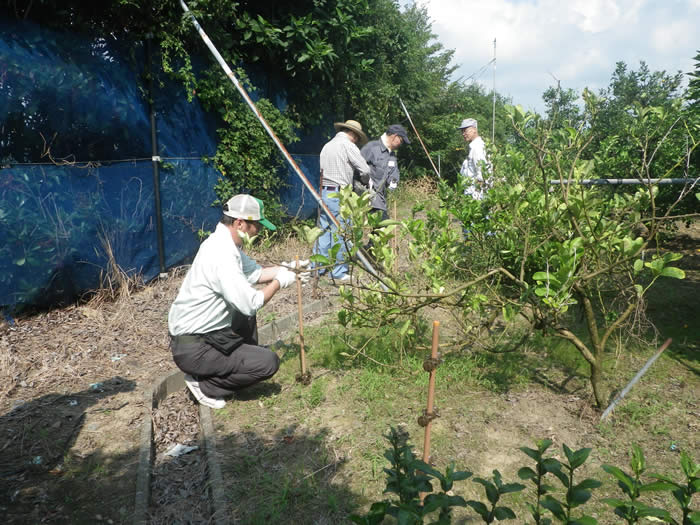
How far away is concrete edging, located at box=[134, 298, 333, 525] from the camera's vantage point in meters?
2.49

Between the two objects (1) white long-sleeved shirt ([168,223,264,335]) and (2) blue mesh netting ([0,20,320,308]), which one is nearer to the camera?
(1) white long-sleeved shirt ([168,223,264,335])

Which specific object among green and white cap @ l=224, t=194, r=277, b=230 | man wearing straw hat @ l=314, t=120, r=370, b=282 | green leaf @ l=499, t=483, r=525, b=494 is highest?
man wearing straw hat @ l=314, t=120, r=370, b=282

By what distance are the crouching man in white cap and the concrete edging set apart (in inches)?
10.3

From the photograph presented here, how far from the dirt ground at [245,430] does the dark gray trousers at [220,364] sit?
193 mm

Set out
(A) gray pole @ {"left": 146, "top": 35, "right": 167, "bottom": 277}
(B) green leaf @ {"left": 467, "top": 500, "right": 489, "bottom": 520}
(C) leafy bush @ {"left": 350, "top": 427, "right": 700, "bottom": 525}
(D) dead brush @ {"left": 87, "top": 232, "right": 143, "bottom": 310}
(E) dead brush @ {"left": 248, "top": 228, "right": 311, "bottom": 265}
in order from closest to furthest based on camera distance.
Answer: (C) leafy bush @ {"left": 350, "top": 427, "right": 700, "bottom": 525}, (B) green leaf @ {"left": 467, "top": 500, "right": 489, "bottom": 520}, (D) dead brush @ {"left": 87, "top": 232, "right": 143, "bottom": 310}, (A) gray pole @ {"left": 146, "top": 35, "right": 167, "bottom": 277}, (E) dead brush @ {"left": 248, "top": 228, "right": 311, "bottom": 265}

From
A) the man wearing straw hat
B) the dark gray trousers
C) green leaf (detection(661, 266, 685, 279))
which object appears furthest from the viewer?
the man wearing straw hat

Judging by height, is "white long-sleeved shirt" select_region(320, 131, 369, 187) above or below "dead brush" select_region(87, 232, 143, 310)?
above

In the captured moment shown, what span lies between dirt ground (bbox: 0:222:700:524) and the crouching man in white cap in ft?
0.78

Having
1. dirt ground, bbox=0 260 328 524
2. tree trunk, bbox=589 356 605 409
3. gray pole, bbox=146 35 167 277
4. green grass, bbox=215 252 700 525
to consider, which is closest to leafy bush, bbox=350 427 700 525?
green grass, bbox=215 252 700 525

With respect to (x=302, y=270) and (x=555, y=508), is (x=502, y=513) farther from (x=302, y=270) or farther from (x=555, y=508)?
(x=302, y=270)

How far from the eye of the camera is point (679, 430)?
301cm

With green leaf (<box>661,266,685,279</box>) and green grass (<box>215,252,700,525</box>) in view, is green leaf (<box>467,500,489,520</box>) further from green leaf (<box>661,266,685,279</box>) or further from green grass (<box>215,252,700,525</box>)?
green leaf (<box>661,266,685,279</box>)

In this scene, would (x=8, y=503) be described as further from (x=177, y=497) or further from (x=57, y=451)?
(x=177, y=497)

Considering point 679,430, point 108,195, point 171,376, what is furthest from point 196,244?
point 679,430
